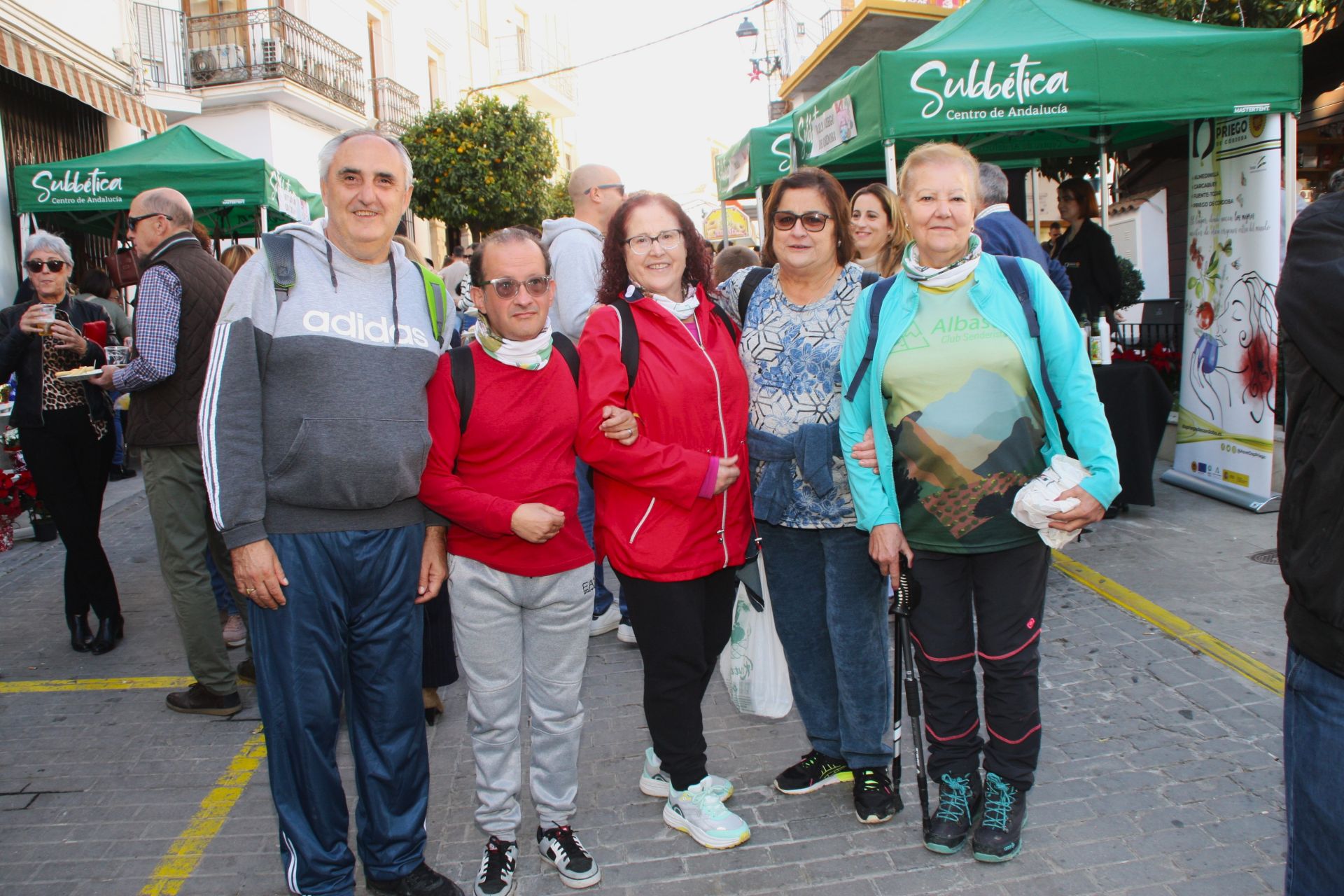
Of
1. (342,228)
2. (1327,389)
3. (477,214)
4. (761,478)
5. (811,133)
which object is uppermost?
(477,214)

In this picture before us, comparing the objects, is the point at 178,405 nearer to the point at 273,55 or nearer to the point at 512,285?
the point at 512,285

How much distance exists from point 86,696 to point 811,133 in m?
6.26

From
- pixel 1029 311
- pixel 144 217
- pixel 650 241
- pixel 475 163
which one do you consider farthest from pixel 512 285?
pixel 475 163

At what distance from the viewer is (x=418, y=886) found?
9.21ft

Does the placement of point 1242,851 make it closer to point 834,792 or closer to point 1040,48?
A: point 834,792

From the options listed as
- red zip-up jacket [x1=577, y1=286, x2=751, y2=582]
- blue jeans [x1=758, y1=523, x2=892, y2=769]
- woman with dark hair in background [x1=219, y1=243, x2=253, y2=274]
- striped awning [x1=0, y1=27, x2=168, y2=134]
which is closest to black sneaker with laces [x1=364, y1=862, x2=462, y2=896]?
red zip-up jacket [x1=577, y1=286, x2=751, y2=582]

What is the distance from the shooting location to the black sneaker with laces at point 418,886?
2.80 metres

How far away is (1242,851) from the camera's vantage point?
2.86 m

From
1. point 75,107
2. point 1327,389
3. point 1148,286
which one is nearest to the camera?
point 1327,389

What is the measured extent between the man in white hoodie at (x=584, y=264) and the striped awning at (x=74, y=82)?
23.3ft

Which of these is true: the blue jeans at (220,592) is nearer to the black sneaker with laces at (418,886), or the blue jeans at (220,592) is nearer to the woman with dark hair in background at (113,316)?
the black sneaker with laces at (418,886)

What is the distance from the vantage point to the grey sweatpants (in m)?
2.81

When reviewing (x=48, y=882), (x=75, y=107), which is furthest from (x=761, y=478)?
(x=75, y=107)

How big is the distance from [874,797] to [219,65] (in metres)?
17.4
